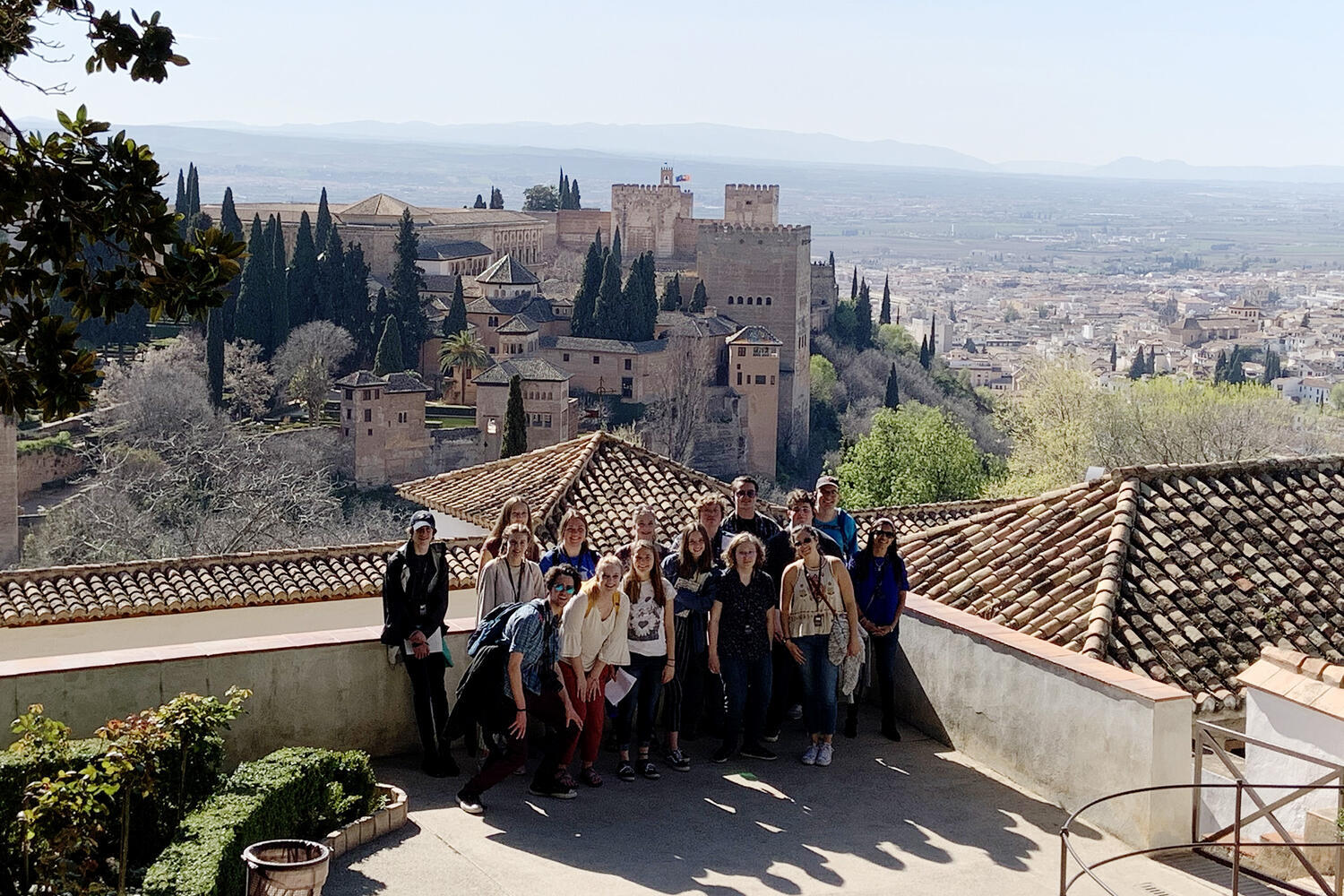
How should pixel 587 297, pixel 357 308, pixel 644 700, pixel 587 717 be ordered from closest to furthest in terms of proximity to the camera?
pixel 587 717 < pixel 644 700 < pixel 357 308 < pixel 587 297

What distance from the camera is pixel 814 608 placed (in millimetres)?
6781

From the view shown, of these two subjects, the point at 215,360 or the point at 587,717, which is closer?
the point at 587,717

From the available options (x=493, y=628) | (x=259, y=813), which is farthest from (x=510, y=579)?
(x=259, y=813)

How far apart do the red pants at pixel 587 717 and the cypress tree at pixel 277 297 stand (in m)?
52.1

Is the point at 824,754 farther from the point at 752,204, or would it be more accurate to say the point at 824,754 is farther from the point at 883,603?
the point at 752,204

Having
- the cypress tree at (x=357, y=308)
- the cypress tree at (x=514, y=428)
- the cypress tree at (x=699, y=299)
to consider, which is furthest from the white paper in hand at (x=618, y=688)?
the cypress tree at (x=699, y=299)

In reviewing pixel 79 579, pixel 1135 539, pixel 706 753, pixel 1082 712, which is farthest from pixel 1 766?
pixel 79 579

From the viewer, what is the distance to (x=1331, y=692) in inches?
219

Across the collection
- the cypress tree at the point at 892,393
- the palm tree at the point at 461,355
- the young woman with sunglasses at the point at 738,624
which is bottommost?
the cypress tree at the point at 892,393

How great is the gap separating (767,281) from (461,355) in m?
21.2

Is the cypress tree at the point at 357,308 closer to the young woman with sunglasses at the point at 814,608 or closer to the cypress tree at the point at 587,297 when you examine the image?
the cypress tree at the point at 587,297

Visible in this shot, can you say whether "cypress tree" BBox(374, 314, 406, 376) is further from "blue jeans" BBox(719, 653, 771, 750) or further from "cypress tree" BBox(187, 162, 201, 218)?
"blue jeans" BBox(719, 653, 771, 750)

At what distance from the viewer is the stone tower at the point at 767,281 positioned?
251ft

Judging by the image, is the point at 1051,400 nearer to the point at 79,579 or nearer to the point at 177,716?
the point at 79,579
